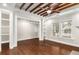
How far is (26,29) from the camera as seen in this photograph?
1765mm

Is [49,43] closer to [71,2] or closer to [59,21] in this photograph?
[59,21]

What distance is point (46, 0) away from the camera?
1190 mm

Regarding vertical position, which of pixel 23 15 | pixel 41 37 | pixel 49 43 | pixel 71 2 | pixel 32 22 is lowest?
pixel 49 43

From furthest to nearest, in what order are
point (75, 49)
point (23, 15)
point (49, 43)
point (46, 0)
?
point (49, 43)
point (23, 15)
point (75, 49)
point (46, 0)

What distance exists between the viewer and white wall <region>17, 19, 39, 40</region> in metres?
1.68

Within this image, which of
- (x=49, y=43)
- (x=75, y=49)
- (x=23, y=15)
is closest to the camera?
(x=75, y=49)

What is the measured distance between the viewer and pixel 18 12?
1.61m

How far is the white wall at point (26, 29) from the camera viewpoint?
1.68 metres

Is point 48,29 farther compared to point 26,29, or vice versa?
point 26,29

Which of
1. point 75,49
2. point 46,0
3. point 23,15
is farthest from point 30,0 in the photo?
point 75,49
